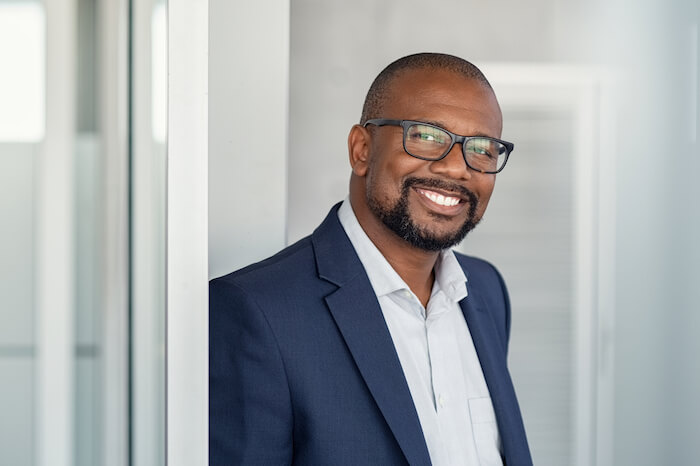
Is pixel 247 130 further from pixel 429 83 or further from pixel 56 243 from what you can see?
pixel 56 243

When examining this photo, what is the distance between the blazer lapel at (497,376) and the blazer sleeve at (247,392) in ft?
1.39

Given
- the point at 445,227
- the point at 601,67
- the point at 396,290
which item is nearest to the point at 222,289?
the point at 396,290

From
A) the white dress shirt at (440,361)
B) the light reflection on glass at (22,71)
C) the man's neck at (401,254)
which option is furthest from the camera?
the man's neck at (401,254)

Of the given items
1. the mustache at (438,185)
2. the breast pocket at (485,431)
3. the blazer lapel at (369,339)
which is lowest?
the breast pocket at (485,431)

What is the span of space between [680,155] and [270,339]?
2412 mm

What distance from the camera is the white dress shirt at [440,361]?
129cm

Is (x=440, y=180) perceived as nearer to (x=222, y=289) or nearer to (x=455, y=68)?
(x=455, y=68)

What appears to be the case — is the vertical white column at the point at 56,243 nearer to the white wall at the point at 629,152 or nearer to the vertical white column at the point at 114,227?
the vertical white column at the point at 114,227

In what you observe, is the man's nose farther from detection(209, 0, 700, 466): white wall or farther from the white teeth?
detection(209, 0, 700, 466): white wall

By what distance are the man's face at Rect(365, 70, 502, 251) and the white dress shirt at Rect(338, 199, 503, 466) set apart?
8 centimetres

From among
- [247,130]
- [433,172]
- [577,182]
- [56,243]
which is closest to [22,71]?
[56,243]

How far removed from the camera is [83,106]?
0.68m

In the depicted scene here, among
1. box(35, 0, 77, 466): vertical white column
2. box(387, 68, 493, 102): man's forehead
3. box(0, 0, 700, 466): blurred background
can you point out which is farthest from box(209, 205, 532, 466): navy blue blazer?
box(0, 0, 700, 466): blurred background

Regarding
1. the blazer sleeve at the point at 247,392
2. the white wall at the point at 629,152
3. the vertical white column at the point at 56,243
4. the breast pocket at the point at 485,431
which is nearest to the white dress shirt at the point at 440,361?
the breast pocket at the point at 485,431
